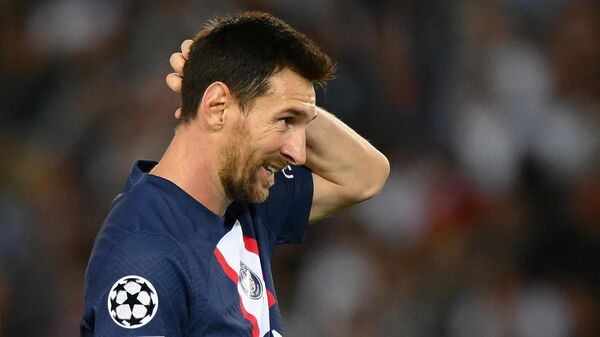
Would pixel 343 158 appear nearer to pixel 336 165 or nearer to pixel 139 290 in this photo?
pixel 336 165

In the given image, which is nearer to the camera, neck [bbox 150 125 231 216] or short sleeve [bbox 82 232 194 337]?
short sleeve [bbox 82 232 194 337]

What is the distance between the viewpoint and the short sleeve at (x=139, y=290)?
2.13 m

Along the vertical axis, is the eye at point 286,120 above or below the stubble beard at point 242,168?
above

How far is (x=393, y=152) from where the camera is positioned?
5.10 metres

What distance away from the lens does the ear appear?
238 centimetres

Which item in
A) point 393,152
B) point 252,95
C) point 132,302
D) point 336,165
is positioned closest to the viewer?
point 132,302

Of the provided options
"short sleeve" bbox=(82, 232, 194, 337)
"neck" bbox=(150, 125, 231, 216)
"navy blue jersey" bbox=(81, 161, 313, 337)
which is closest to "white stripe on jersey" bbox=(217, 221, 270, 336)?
"navy blue jersey" bbox=(81, 161, 313, 337)

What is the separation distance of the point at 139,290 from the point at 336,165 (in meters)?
0.97

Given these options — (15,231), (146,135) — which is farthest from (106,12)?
(15,231)

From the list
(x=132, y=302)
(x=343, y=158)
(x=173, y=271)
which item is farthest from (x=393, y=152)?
(x=132, y=302)

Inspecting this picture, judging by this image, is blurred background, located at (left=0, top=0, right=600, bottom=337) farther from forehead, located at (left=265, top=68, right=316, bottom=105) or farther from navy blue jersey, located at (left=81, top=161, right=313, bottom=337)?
forehead, located at (left=265, top=68, right=316, bottom=105)

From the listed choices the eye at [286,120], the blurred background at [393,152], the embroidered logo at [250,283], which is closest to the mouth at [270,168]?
the eye at [286,120]

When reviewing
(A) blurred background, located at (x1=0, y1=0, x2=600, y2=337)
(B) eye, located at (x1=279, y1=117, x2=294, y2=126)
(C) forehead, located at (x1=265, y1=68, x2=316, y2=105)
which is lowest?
(A) blurred background, located at (x1=0, y1=0, x2=600, y2=337)

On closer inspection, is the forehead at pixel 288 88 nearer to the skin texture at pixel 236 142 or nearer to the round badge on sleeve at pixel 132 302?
the skin texture at pixel 236 142
